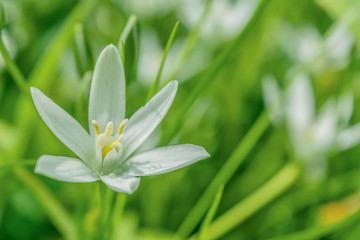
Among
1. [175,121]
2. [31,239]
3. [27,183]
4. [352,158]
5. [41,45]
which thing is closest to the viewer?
[175,121]

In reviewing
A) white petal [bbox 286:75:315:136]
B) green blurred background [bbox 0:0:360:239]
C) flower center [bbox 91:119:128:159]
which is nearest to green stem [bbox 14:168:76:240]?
green blurred background [bbox 0:0:360:239]

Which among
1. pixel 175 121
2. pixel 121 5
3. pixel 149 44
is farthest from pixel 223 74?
pixel 175 121

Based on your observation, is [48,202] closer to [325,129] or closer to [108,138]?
[108,138]

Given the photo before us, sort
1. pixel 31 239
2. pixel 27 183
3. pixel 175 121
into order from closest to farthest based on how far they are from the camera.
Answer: pixel 175 121, pixel 27 183, pixel 31 239

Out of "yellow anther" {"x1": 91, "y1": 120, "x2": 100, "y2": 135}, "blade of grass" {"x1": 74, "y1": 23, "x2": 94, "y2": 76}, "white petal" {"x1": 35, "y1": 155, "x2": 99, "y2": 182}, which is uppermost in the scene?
"blade of grass" {"x1": 74, "y1": 23, "x2": 94, "y2": 76}

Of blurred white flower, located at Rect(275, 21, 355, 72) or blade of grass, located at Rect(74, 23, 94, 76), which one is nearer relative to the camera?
blade of grass, located at Rect(74, 23, 94, 76)

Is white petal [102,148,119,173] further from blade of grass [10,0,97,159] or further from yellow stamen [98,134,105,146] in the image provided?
blade of grass [10,0,97,159]

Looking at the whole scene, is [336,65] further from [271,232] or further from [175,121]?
[175,121]
